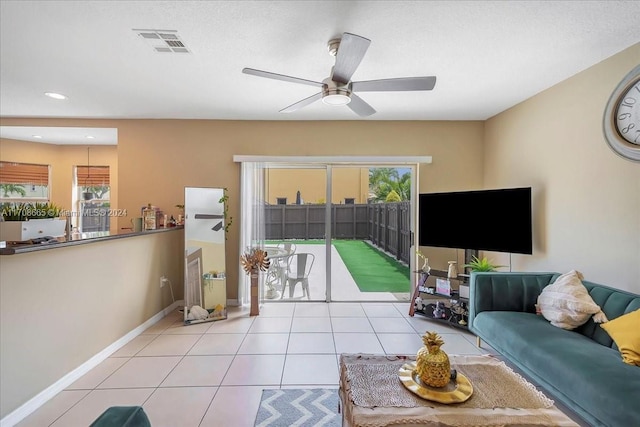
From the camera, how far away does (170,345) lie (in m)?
2.95

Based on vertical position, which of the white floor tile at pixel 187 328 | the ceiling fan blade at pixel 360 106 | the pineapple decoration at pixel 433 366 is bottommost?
the white floor tile at pixel 187 328

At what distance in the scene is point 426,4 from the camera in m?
1.81

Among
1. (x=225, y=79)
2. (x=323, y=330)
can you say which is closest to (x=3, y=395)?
(x=323, y=330)

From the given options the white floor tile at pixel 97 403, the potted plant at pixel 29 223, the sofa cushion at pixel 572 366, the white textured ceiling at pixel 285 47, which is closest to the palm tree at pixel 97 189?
the white textured ceiling at pixel 285 47

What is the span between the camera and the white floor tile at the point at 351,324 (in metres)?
3.31

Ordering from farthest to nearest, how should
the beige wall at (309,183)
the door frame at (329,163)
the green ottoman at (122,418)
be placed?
the beige wall at (309,183), the door frame at (329,163), the green ottoman at (122,418)

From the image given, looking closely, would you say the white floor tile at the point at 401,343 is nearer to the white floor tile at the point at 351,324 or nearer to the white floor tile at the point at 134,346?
the white floor tile at the point at 351,324

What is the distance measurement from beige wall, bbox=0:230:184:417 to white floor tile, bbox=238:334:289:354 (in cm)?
127

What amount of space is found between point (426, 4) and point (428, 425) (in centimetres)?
228

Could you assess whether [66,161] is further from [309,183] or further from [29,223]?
[309,183]

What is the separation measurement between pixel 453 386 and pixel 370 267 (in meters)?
3.58

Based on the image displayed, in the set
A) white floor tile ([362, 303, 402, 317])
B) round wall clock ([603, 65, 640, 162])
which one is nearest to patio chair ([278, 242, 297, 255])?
white floor tile ([362, 303, 402, 317])

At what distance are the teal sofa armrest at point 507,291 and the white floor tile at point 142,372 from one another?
2.83 meters

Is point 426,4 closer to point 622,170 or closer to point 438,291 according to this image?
point 622,170
